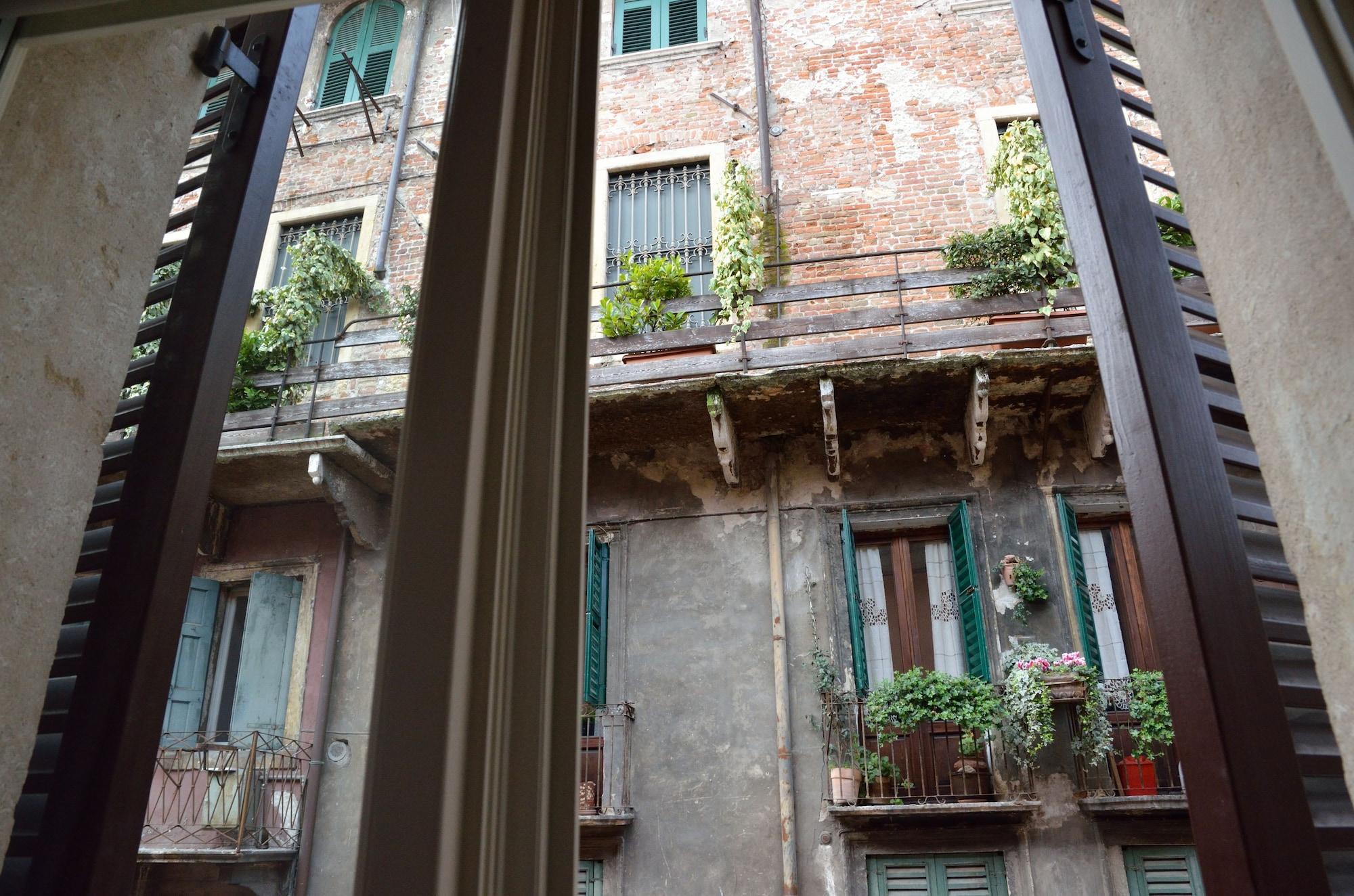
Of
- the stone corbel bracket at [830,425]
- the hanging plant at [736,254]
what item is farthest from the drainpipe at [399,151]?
the stone corbel bracket at [830,425]

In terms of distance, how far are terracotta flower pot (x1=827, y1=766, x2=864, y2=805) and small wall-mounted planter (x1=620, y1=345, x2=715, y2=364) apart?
11.8ft

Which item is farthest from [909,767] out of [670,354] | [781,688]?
[670,354]

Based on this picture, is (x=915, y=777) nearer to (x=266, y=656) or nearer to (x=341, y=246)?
(x=266, y=656)

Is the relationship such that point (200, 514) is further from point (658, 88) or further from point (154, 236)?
point (658, 88)

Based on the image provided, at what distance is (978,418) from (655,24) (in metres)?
6.45

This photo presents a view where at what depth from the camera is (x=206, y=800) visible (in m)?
7.89

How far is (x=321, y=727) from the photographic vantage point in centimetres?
854

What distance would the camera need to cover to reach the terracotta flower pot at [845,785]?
7387 millimetres

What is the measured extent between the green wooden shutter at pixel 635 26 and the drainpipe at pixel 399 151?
2318 mm

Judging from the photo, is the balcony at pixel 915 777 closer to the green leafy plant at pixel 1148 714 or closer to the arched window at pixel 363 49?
the green leafy plant at pixel 1148 714

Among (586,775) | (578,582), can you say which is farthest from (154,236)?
(586,775)

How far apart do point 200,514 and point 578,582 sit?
48.6 inches

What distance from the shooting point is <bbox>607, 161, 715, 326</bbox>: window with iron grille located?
9.98m

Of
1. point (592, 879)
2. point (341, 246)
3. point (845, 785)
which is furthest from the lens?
point (341, 246)
